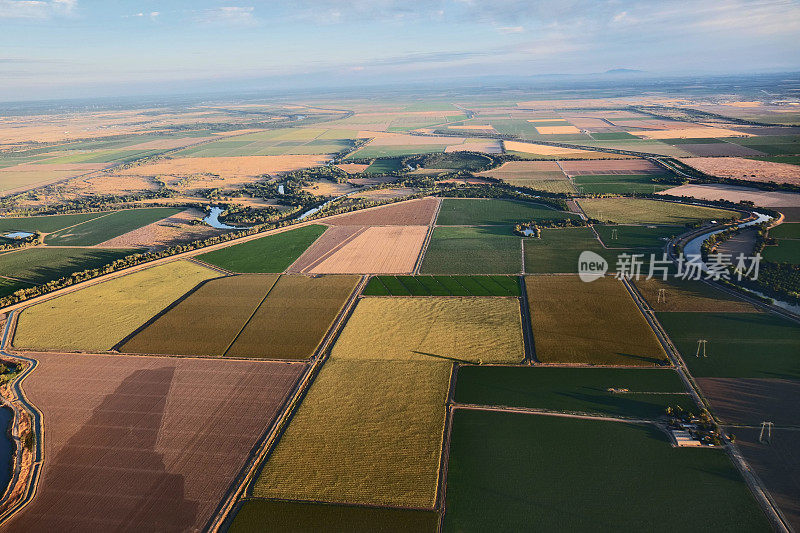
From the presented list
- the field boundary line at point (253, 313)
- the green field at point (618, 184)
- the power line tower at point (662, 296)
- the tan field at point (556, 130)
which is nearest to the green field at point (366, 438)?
the field boundary line at point (253, 313)

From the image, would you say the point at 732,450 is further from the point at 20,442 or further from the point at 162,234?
the point at 162,234

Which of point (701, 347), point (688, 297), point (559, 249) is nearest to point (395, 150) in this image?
point (559, 249)

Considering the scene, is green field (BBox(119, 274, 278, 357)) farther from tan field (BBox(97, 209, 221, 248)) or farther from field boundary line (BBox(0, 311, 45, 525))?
tan field (BBox(97, 209, 221, 248))

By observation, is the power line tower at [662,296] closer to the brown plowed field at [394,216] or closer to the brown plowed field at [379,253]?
the brown plowed field at [379,253]

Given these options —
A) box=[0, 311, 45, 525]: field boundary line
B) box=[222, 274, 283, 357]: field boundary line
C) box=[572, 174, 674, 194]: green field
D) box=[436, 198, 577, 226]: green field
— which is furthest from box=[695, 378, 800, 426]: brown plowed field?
box=[572, 174, 674, 194]: green field

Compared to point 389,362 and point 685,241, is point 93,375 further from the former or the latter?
point 685,241
